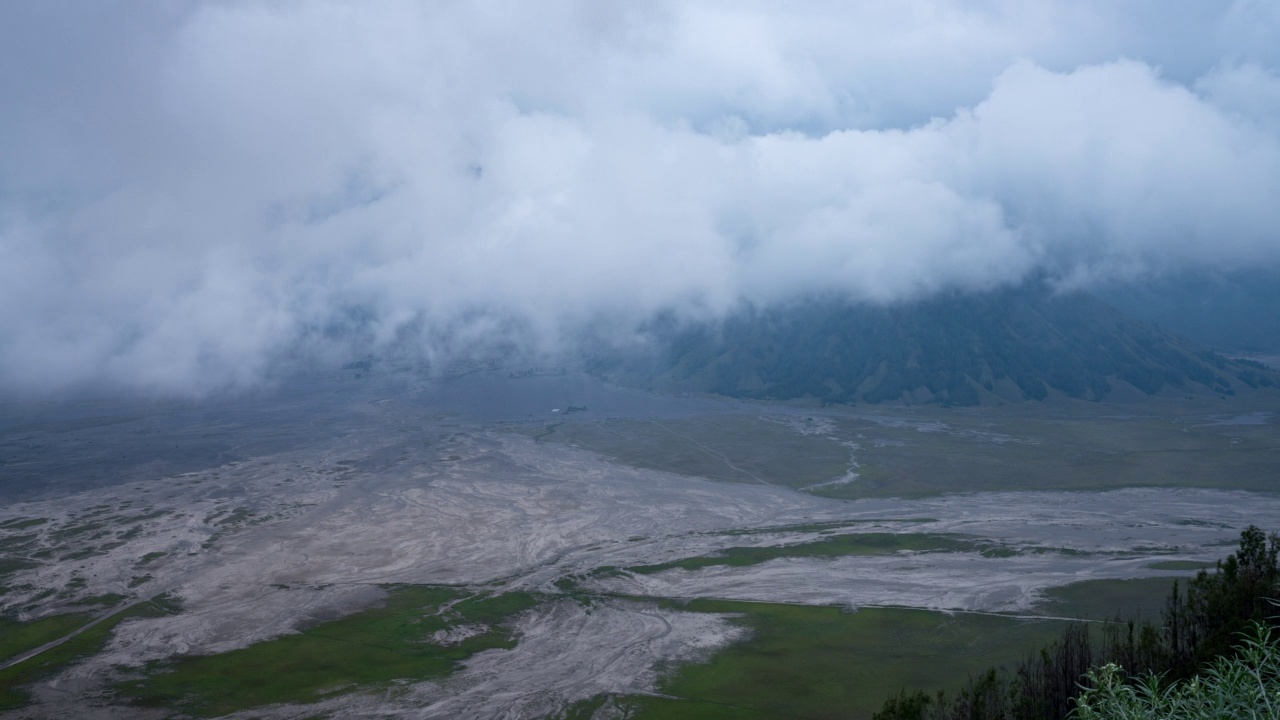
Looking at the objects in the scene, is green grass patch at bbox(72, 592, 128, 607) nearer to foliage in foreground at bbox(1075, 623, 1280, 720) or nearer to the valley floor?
the valley floor

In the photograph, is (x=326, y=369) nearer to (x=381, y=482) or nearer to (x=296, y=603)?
(x=381, y=482)

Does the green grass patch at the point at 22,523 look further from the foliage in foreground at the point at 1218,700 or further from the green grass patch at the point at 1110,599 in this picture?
the foliage in foreground at the point at 1218,700

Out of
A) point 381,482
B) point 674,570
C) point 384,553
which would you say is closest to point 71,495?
point 381,482

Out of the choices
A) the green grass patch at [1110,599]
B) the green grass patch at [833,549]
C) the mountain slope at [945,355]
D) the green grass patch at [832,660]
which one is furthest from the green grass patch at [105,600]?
the mountain slope at [945,355]

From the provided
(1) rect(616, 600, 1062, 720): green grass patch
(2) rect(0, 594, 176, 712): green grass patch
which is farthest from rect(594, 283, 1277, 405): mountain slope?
(2) rect(0, 594, 176, 712): green grass patch

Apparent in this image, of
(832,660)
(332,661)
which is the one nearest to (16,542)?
(332,661)

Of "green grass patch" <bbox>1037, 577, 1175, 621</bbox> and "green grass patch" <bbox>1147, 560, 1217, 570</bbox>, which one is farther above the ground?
"green grass patch" <bbox>1147, 560, 1217, 570</bbox>
